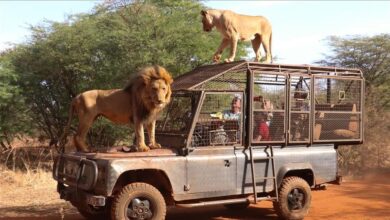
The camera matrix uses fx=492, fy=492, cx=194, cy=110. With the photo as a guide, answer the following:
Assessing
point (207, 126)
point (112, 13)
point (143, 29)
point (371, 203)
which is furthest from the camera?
point (112, 13)

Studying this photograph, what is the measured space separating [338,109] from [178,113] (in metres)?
2.52

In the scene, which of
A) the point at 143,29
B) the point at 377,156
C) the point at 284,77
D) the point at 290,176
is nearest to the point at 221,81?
the point at 284,77

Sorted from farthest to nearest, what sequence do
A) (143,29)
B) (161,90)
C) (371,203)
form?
1. (143,29)
2. (371,203)
3. (161,90)

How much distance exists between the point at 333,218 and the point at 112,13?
964 cm

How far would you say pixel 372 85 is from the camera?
1669cm

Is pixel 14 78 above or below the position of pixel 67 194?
above

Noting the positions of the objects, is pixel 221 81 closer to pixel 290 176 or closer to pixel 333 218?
pixel 290 176

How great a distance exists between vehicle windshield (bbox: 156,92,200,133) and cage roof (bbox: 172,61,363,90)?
0.59 feet

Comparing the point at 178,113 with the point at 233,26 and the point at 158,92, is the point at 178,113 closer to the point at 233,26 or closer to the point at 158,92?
the point at 158,92

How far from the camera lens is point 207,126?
6578mm

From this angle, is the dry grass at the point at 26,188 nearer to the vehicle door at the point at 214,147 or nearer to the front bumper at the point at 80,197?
the front bumper at the point at 80,197

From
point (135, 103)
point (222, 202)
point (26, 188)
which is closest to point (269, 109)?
point (222, 202)

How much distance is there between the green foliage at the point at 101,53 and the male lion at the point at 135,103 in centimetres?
601

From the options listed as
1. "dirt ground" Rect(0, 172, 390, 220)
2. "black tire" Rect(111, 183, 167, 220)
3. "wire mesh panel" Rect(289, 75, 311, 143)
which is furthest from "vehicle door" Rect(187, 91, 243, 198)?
"dirt ground" Rect(0, 172, 390, 220)
